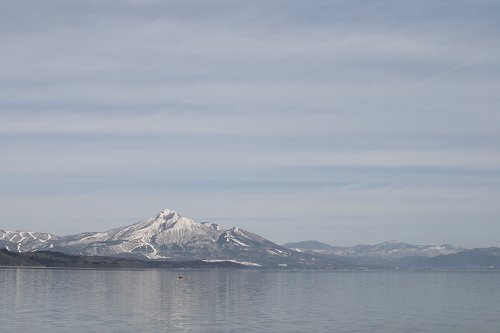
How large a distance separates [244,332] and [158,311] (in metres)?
23.2

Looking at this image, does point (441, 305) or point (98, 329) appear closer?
point (98, 329)

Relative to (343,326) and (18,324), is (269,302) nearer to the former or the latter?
(343,326)

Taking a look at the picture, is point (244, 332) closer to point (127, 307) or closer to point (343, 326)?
point (343, 326)

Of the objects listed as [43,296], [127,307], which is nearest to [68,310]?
[127,307]

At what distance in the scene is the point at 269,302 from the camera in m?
103

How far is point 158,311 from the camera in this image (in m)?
83.7

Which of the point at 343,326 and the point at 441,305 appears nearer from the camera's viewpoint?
the point at 343,326

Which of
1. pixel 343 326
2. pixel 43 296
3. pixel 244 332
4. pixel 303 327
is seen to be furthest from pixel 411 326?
pixel 43 296

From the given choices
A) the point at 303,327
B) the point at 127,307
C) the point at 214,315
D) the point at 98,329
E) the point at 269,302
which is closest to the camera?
the point at 98,329

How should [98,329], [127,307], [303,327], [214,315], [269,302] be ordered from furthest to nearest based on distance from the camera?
[269,302] < [127,307] < [214,315] < [303,327] < [98,329]

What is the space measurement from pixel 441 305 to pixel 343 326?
136 ft

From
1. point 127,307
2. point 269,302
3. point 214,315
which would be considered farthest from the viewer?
point 269,302

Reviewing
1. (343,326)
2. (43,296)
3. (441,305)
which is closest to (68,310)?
(43,296)

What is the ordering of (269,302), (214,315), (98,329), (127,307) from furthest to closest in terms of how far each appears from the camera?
(269,302)
(127,307)
(214,315)
(98,329)
